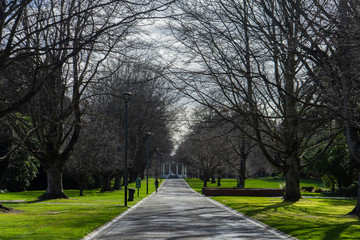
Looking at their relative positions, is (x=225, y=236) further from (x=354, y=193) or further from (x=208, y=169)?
(x=208, y=169)

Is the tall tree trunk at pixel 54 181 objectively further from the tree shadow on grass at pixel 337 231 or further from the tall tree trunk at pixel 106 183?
the tree shadow on grass at pixel 337 231

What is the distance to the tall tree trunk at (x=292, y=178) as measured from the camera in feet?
88.4

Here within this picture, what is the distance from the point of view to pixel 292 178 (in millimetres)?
27078

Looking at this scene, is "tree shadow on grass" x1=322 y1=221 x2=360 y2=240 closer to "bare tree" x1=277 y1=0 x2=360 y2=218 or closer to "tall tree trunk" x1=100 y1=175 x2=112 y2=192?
"bare tree" x1=277 y1=0 x2=360 y2=218

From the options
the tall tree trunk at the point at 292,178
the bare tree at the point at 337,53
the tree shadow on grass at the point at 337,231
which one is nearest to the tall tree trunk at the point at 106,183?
the tall tree trunk at the point at 292,178

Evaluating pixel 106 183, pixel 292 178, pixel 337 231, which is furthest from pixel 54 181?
pixel 337 231

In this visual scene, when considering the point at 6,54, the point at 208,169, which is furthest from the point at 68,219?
the point at 208,169

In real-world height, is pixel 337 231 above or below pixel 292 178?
below

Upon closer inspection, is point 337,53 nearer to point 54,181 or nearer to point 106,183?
point 54,181

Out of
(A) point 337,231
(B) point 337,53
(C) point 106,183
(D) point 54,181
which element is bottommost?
(A) point 337,231

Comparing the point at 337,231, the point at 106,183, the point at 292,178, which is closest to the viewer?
the point at 337,231

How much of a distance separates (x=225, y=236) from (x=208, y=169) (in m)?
47.9

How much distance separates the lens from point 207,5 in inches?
746

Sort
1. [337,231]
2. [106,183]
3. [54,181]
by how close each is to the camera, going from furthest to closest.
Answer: [106,183] → [54,181] → [337,231]
